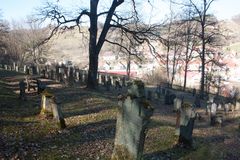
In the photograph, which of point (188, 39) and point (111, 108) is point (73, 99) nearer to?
point (111, 108)

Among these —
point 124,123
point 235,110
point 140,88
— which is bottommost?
point 235,110

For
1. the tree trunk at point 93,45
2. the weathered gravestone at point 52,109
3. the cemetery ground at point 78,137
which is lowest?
the cemetery ground at point 78,137

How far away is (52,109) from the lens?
12422mm

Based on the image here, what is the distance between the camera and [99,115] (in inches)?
580

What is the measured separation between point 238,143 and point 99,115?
603cm

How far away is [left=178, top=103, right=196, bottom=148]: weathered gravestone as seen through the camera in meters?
11.5

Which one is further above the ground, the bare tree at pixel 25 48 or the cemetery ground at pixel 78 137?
the bare tree at pixel 25 48

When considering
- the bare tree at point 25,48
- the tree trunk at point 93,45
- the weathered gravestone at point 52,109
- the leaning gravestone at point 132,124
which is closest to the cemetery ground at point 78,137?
the weathered gravestone at point 52,109

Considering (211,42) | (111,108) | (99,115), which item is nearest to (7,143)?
(99,115)

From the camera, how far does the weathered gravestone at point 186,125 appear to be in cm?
1148

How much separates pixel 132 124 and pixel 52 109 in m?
5.07

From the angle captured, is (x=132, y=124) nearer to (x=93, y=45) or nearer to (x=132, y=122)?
(x=132, y=122)

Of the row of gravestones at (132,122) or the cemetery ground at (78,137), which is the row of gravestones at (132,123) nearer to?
the row of gravestones at (132,122)

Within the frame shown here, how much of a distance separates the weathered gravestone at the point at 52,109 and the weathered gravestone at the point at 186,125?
408 centimetres
